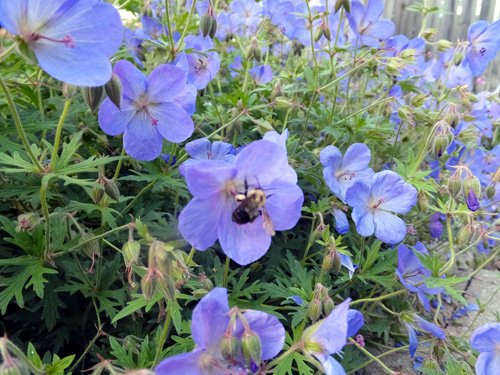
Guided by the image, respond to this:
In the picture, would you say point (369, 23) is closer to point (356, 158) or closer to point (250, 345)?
point (356, 158)

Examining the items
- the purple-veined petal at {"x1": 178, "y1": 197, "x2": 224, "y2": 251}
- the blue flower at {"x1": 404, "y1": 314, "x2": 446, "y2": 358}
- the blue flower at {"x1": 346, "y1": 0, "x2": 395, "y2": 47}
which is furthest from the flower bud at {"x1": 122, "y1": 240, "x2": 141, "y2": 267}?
the blue flower at {"x1": 346, "y1": 0, "x2": 395, "y2": 47}

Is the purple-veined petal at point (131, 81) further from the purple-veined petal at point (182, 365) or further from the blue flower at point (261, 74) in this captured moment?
the blue flower at point (261, 74)

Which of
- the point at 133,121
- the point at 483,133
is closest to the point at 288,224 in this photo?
the point at 133,121

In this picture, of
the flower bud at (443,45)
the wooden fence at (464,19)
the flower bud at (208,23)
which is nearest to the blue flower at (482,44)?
the flower bud at (443,45)

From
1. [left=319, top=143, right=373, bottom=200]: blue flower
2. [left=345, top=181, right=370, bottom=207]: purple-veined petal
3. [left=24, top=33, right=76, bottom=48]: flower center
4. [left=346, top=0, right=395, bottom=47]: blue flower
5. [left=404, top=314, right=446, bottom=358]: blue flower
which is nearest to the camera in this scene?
[left=24, top=33, right=76, bottom=48]: flower center

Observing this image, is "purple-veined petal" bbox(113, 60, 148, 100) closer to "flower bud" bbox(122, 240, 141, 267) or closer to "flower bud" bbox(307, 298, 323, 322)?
"flower bud" bbox(122, 240, 141, 267)

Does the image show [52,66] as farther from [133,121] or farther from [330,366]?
[330,366]
